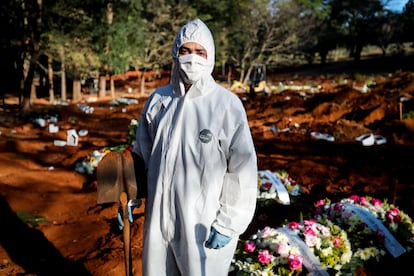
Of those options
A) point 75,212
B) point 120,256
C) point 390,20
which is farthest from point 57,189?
point 390,20

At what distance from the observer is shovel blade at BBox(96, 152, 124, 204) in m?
1.80

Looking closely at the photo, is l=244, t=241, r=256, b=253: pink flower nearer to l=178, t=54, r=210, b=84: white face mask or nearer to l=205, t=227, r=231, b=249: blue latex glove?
l=205, t=227, r=231, b=249: blue latex glove

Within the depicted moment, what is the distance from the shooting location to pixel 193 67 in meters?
1.69

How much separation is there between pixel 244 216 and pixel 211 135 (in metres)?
0.43

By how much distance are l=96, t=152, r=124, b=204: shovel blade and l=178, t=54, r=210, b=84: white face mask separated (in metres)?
0.58

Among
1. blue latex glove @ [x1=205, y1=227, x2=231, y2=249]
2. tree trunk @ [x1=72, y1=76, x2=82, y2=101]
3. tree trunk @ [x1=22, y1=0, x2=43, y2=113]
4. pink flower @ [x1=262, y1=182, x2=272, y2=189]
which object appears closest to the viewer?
blue latex glove @ [x1=205, y1=227, x2=231, y2=249]

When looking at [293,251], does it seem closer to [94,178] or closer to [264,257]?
[264,257]

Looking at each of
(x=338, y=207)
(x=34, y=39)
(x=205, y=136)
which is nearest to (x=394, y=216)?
(x=338, y=207)

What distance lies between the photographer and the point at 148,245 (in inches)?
70.0

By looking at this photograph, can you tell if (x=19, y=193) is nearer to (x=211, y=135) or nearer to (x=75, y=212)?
(x=75, y=212)

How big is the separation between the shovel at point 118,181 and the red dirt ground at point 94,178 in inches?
62.2

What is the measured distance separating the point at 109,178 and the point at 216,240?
2.14 ft

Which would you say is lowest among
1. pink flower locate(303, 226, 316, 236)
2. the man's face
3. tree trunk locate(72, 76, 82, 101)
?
pink flower locate(303, 226, 316, 236)

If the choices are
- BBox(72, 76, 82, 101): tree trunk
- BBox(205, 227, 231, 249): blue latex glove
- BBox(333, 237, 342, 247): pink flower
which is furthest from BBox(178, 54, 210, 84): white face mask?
BBox(72, 76, 82, 101): tree trunk
